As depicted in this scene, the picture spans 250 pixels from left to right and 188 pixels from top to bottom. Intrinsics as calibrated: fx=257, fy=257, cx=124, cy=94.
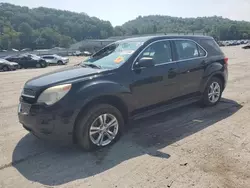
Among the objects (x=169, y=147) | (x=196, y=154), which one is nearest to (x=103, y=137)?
(x=169, y=147)

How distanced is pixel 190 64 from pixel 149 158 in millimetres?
2456

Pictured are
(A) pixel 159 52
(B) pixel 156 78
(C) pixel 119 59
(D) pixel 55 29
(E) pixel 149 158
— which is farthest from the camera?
(D) pixel 55 29

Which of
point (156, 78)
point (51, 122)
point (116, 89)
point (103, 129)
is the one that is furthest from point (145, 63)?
point (51, 122)

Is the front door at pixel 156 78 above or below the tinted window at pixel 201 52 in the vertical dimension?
below

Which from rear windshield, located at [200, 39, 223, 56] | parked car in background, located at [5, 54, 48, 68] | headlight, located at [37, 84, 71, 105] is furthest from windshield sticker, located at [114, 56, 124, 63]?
parked car in background, located at [5, 54, 48, 68]

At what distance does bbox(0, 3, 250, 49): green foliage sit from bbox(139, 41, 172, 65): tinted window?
89167 mm

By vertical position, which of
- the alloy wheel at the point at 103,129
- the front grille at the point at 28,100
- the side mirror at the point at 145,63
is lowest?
the alloy wheel at the point at 103,129

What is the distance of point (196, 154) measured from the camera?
385cm

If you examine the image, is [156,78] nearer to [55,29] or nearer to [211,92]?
[211,92]

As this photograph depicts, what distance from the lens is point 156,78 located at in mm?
4727

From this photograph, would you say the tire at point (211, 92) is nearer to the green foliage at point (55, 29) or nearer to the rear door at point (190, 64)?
the rear door at point (190, 64)

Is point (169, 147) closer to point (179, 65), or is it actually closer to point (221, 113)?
point (179, 65)

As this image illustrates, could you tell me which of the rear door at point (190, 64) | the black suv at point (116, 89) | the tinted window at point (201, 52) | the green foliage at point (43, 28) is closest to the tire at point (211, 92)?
the black suv at point (116, 89)

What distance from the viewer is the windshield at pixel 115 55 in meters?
4.55
